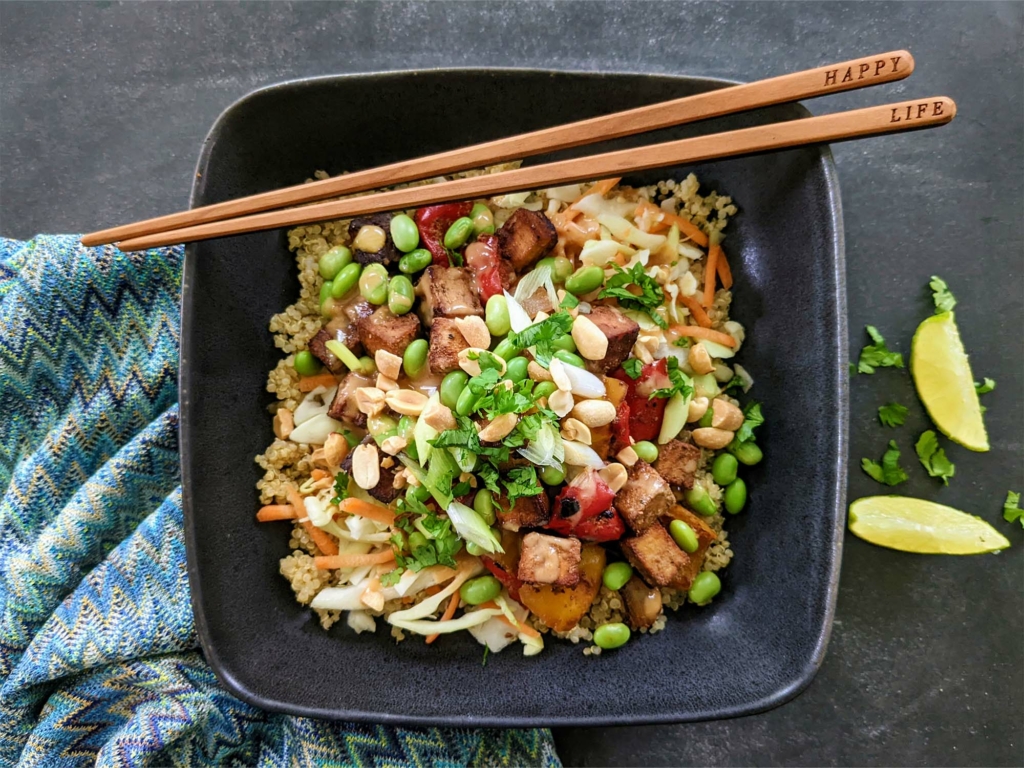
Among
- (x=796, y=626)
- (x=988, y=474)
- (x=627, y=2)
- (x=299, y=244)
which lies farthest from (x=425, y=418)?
(x=988, y=474)

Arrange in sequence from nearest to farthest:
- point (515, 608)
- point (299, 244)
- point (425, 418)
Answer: point (425, 418), point (515, 608), point (299, 244)

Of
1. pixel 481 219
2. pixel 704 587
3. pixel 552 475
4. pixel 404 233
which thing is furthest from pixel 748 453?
pixel 404 233

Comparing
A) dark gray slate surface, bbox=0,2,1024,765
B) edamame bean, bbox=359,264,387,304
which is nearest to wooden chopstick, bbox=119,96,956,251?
edamame bean, bbox=359,264,387,304

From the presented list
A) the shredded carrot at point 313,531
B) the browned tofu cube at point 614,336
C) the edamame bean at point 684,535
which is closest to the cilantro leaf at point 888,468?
the edamame bean at point 684,535

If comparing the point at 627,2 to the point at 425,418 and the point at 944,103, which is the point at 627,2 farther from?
the point at 425,418

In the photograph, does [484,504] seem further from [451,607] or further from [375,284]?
[375,284]

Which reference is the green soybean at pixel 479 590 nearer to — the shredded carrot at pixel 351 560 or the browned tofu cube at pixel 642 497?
the shredded carrot at pixel 351 560
